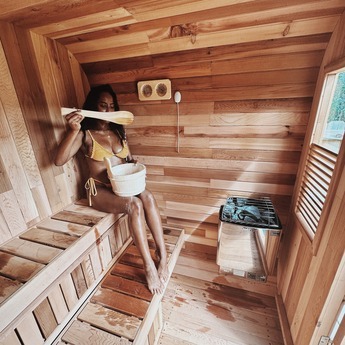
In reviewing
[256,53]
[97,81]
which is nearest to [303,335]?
[256,53]

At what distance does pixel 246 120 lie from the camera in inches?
55.0

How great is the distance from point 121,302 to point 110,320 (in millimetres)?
107

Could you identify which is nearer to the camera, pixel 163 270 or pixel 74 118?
pixel 74 118

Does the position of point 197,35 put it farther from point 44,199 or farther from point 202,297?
point 202,297

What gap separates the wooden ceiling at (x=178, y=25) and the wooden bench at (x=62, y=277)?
1206 millimetres

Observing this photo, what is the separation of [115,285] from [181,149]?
1121 millimetres

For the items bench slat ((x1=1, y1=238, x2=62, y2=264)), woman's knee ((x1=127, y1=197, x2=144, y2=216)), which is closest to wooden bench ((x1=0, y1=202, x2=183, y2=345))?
bench slat ((x1=1, y1=238, x2=62, y2=264))

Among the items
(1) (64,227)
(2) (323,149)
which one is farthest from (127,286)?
(2) (323,149)

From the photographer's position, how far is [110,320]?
3.39ft

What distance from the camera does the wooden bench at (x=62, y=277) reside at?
80cm

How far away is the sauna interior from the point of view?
0.94 m

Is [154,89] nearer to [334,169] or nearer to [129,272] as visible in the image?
[334,169]

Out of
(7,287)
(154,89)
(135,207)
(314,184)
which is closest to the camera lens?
(7,287)

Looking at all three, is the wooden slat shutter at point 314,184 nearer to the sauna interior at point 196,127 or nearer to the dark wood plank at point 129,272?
the sauna interior at point 196,127
